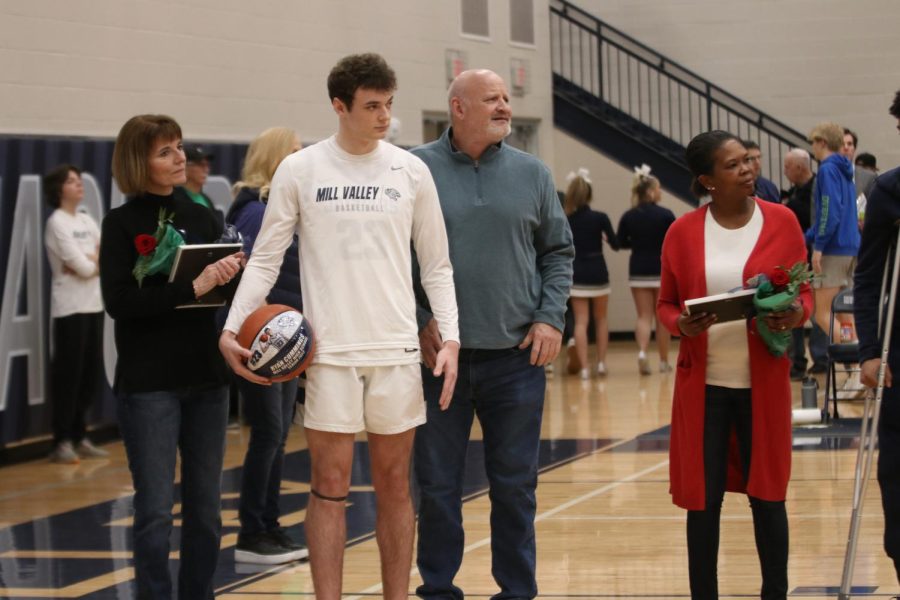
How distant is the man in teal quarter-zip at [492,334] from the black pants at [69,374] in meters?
5.01

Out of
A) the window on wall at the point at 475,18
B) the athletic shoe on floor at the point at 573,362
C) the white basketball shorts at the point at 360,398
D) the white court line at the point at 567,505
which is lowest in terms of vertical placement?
the white court line at the point at 567,505

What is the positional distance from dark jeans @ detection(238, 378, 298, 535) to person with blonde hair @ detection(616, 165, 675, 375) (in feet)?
24.3

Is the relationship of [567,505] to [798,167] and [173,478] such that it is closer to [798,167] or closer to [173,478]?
[173,478]

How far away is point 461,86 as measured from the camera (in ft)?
15.7

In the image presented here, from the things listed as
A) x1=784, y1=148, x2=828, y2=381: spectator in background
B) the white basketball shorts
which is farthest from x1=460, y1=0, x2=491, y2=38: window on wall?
the white basketball shorts

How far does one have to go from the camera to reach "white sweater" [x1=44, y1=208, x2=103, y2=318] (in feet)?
30.3

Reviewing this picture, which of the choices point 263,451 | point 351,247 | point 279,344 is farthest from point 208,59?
point 279,344

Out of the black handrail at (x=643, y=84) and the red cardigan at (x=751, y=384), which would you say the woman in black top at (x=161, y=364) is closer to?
the red cardigan at (x=751, y=384)

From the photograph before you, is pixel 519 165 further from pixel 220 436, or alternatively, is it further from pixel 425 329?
pixel 220 436

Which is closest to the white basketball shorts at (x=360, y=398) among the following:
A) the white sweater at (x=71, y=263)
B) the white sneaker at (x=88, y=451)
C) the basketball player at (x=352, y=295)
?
the basketball player at (x=352, y=295)

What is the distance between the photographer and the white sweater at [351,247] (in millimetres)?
4324

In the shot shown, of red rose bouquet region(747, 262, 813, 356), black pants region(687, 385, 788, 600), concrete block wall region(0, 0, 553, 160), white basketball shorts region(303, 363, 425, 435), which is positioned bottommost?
black pants region(687, 385, 788, 600)

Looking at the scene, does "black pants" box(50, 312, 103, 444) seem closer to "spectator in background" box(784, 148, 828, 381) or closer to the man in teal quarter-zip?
the man in teal quarter-zip

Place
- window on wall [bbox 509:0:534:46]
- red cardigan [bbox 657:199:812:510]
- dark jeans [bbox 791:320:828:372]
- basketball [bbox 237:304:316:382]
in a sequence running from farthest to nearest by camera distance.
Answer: window on wall [bbox 509:0:534:46] → dark jeans [bbox 791:320:828:372] → red cardigan [bbox 657:199:812:510] → basketball [bbox 237:304:316:382]
